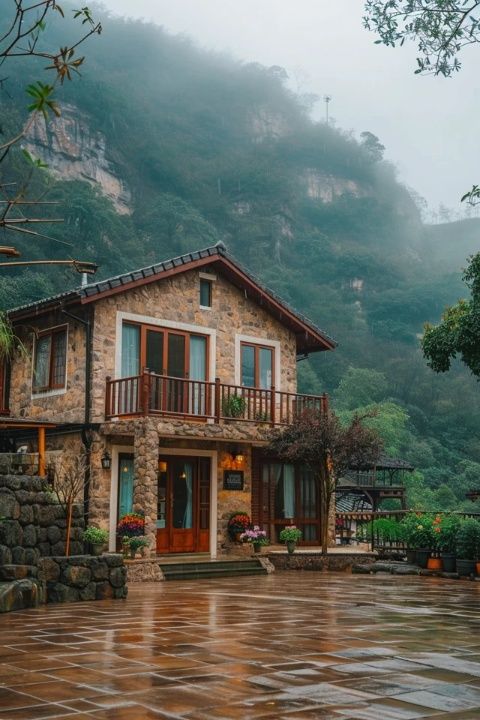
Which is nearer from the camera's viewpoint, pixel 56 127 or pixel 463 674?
pixel 463 674

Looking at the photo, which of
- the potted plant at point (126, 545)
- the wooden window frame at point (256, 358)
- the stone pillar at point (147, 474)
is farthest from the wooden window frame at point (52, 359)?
the wooden window frame at point (256, 358)

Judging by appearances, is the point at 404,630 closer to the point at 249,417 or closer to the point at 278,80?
the point at 249,417

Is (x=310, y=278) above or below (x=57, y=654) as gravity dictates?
above

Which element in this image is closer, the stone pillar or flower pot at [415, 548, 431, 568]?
the stone pillar

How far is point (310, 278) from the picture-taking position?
6162 cm

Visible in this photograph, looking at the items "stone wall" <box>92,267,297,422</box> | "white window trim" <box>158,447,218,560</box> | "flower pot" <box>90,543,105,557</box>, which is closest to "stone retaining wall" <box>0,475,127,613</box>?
"flower pot" <box>90,543,105,557</box>

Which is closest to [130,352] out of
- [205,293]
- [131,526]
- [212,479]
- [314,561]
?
[205,293]

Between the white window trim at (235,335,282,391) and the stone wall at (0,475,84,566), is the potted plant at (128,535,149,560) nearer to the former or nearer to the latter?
the stone wall at (0,475,84,566)

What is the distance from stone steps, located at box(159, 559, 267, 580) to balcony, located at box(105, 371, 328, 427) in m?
2.67

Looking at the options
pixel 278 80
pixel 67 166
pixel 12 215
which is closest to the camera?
pixel 12 215

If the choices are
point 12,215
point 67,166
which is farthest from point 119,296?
point 67,166

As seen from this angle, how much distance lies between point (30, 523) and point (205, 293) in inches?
346

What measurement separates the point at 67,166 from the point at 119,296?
4382cm

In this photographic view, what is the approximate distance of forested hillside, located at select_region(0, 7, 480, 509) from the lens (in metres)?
43.8
